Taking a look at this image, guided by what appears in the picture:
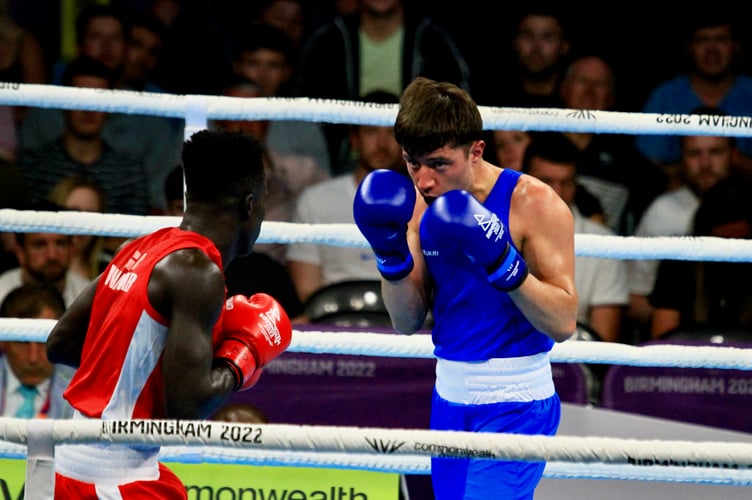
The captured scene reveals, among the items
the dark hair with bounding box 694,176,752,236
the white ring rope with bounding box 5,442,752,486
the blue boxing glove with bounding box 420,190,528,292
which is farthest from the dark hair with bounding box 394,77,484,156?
the dark hair with bounding box 694,176,752,236

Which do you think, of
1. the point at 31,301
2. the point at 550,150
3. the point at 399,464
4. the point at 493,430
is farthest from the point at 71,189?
the point at 493,430

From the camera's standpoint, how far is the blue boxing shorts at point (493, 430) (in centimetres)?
247

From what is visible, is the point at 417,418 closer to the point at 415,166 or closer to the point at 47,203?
the point at 415,166

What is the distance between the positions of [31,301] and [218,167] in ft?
6.38

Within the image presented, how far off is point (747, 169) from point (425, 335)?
2628mm

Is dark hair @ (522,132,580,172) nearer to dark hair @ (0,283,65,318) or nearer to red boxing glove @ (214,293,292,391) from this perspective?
dark hair @ (0,283,65,318)

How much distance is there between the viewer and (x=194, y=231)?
7.52 ft

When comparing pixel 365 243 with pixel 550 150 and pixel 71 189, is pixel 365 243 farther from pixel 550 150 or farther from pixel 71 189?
pixel 71 189

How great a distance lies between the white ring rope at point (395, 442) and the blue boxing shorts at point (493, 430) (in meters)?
0.65

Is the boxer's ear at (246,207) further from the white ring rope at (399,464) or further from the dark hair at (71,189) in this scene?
the dark hair at (71,189)

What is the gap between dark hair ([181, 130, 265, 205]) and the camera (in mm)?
2303

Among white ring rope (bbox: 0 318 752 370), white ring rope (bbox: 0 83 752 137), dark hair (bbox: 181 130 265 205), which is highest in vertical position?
white ring rope (bbox: 0 83 752 137)

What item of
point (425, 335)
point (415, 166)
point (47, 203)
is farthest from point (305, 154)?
point (415, 166)

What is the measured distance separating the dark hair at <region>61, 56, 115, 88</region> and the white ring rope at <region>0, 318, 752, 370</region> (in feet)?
7.12
